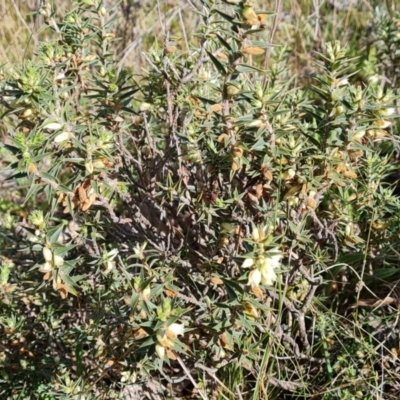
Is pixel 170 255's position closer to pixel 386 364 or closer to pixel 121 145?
pixel 121 145

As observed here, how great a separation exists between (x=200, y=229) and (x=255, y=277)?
0.56m

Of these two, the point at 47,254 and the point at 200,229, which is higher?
the point at 47,254

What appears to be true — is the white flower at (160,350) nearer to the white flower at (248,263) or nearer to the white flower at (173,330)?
Result: the white flower at (173,330)

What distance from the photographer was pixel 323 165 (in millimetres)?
1547

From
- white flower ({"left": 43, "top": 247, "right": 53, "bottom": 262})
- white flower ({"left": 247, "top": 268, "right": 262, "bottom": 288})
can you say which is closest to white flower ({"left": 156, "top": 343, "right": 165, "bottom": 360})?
white flower ({"left": 247, "top": 268, "right": 262, "bottom": 288})

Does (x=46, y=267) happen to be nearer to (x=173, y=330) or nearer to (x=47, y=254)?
(x=47, y=254)

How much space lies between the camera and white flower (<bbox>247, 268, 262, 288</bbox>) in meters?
1.30

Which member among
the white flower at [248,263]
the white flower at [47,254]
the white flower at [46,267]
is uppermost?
the white flower at [248,263]

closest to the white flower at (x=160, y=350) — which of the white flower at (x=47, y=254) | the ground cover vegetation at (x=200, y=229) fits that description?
the ground cover vegetation at (x=200, y=229)

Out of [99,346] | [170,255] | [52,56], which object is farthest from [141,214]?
[52,56]

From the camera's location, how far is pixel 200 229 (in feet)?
6.05

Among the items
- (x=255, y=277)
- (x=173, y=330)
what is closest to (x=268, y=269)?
(x=255, y=277)

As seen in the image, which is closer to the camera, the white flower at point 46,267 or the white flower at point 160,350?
the white flower at point 160,350

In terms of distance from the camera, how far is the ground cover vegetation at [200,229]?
1439mm
